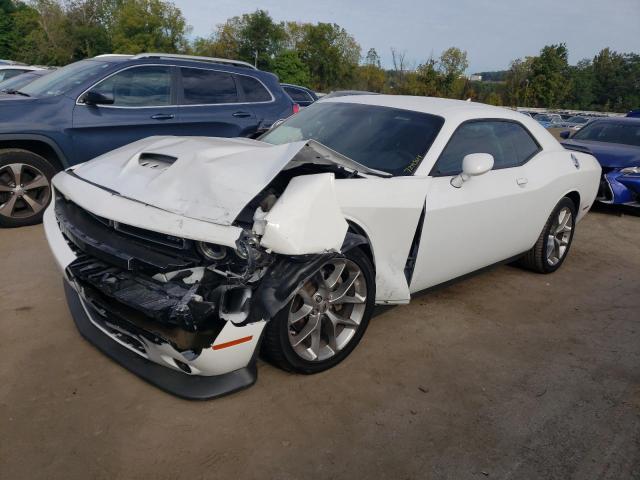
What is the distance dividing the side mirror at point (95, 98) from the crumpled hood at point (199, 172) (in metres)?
2.53

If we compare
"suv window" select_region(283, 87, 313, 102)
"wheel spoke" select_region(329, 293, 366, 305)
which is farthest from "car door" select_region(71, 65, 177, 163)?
"suv window" select_region(283, 87, 313, 102)

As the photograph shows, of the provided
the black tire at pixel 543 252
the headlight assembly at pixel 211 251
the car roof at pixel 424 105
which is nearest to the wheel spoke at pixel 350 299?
the headlight assembly at pixel 211 251

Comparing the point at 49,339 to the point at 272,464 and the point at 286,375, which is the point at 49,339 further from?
the point at 272,464

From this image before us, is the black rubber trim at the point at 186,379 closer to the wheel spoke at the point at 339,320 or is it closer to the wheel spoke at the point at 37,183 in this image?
the wheel spoke at the point at 339,320

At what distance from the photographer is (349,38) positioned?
71.7 m

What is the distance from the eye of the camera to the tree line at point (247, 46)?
171 feet

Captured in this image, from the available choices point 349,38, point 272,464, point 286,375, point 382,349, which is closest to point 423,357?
point 382,349

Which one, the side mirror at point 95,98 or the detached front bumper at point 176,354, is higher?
the side mirror at point 95,98

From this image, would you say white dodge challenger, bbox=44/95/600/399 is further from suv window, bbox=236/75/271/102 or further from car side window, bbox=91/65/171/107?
suv window, bbox=236/75/271/102

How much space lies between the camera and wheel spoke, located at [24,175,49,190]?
534 centimetres

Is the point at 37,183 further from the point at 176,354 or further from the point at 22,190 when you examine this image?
the point at 176,354

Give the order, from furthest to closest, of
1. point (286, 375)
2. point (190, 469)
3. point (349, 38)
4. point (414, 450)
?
point (349, 38) → point (286, 375) → point (414, 450) → point (190, 469)

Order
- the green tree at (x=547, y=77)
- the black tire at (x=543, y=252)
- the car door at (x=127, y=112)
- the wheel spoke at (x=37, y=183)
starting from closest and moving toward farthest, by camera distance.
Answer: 1. the black tire at (x=543, y=252)
2. the wheel spoke at (x=37, y=183)
3. the car door at (x=127, y=112)
4. the green tree at (x=547, y=77)

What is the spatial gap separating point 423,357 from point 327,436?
3.43ft
